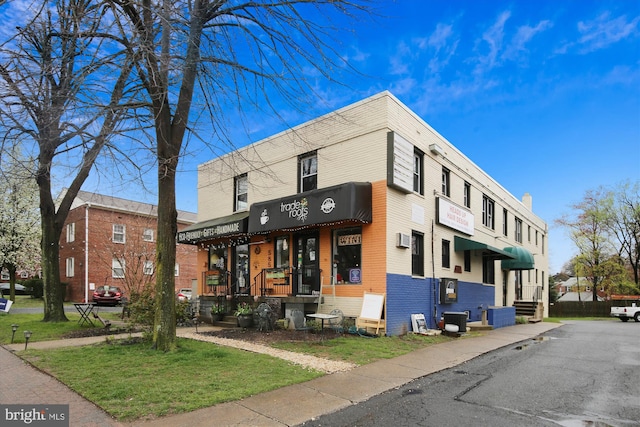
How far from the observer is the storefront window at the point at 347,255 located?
13.1m

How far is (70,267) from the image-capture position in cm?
3228

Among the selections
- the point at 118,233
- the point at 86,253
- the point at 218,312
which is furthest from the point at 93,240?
the point at 218,312

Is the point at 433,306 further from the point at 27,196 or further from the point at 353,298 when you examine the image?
the point at 27,196

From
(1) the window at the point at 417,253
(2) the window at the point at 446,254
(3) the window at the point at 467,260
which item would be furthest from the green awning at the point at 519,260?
(1) the window at the point at 417,253

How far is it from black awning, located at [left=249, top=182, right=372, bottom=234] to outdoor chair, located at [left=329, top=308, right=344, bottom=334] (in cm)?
266

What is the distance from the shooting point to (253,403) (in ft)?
19.3

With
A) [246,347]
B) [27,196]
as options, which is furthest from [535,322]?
[27,196]

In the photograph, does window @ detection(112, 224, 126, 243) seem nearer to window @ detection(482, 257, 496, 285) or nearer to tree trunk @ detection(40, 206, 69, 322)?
tree trunk @ detection(40, 206, 69, 322)

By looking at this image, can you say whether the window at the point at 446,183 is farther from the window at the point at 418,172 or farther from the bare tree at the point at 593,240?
the bare tree at the point at 593,240

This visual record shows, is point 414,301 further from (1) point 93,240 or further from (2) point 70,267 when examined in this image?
(2) point 70,267

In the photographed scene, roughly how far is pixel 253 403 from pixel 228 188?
510 inches

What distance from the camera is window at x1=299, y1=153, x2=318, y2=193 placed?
48.1 ft

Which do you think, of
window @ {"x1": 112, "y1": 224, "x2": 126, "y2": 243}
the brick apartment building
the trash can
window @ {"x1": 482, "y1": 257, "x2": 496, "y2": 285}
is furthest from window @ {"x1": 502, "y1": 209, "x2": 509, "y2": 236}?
window @ {"x1": 112, "y1": 224, "x2": 126, "y2": 243}

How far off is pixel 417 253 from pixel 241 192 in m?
7.68
